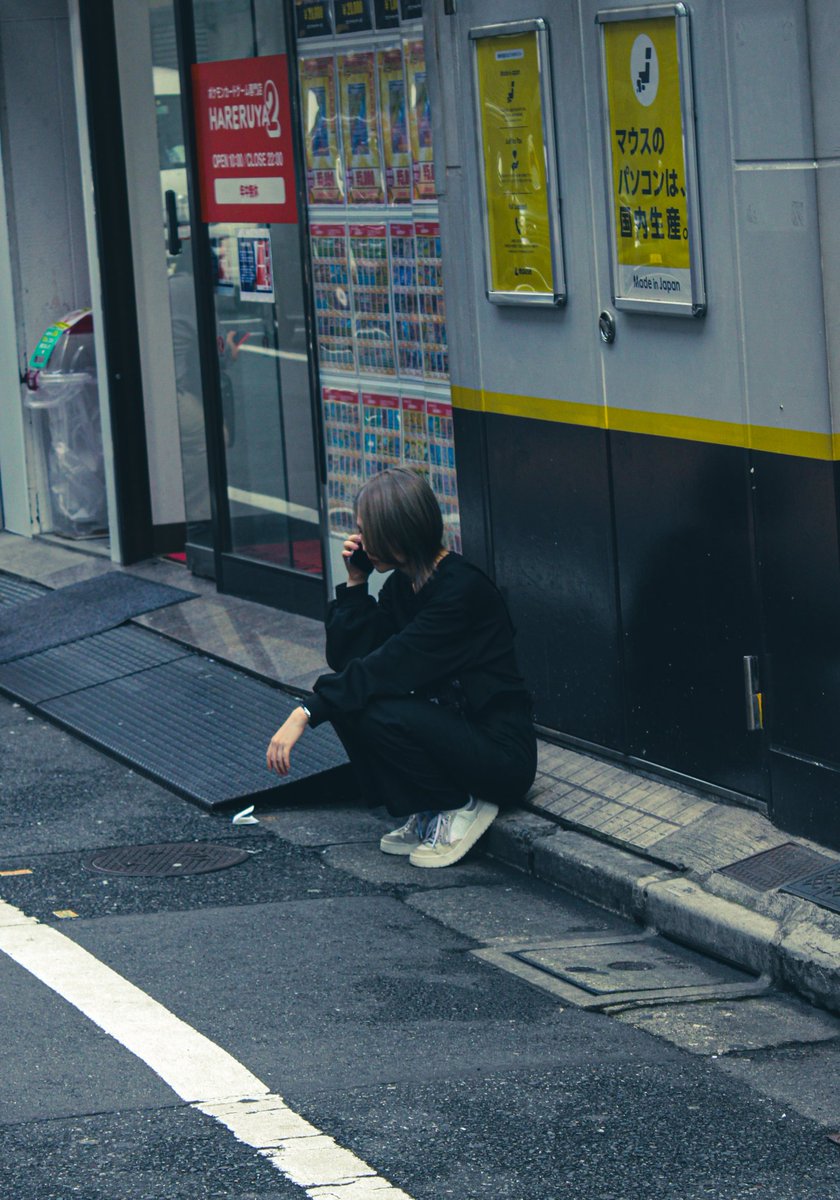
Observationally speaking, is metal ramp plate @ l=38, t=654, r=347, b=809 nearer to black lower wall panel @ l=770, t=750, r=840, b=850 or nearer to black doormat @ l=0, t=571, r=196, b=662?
black doormat @ l=0, t=571, r=196, b=662

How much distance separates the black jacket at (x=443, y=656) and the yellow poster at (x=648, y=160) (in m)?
1.07

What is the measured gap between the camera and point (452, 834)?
659 centimetres

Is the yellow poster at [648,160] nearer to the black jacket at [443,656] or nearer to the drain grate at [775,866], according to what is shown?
the black jacket at [443,656]

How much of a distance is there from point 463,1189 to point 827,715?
2.23m

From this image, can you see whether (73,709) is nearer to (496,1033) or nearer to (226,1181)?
(496,1033)

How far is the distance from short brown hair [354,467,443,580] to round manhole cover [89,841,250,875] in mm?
1116

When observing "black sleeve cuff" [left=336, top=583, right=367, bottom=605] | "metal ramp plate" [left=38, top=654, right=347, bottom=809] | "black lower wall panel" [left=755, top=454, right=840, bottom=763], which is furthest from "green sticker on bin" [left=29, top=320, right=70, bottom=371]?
"black lower wall panel" [left=755, top=454, right=840, bottom=763]

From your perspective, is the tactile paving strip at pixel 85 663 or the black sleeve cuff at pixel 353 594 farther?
the tactile paving strip at pixel 85 663

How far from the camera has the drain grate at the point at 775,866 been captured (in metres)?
5.84

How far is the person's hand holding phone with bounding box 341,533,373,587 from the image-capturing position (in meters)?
6.76

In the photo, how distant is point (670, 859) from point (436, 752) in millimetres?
820

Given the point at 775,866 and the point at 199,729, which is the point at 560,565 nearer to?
the point at 775,866

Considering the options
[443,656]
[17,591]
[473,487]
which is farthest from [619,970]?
[17,591]

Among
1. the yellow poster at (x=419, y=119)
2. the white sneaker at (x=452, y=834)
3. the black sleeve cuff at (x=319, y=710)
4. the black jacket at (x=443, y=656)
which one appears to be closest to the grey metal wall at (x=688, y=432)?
the yellow poster at (x=419, y=119)
